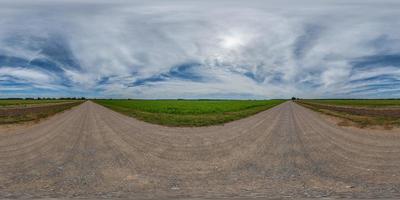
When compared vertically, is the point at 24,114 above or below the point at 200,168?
above

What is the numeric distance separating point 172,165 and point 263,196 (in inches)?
156

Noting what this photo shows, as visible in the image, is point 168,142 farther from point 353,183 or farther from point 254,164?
point 353,183

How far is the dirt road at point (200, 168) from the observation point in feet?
24.1

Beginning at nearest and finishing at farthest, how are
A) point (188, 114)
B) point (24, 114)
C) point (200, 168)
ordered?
point (200, 168) → point (188, 114) → point (24, 114)

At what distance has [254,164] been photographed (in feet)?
33.7

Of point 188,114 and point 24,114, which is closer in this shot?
point 188,114

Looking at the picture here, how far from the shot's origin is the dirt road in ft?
24.1

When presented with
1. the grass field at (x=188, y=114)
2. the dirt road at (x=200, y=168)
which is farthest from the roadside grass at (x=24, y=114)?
the dirt road at (x=200, y=168)

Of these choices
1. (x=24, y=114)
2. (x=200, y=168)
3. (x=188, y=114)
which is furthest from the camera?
(x=24, y=114)

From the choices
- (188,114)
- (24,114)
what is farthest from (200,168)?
(24,114)

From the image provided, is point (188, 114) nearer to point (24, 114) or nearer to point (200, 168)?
point (24, 114)

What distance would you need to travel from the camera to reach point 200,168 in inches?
385

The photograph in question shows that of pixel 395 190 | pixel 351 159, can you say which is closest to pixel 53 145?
pixel 351 159

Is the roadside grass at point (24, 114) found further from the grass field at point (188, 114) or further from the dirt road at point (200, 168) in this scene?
the dirt road at point (200, 168)
